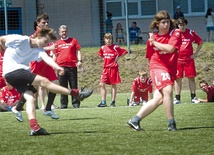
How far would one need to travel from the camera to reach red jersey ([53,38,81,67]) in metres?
19.2

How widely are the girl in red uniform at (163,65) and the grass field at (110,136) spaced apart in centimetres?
27

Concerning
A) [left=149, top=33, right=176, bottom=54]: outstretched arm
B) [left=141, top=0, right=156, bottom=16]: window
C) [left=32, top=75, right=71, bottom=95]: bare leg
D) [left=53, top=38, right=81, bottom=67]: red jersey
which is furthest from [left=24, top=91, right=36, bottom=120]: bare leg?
[left=141, top=0, right=156, bottom=16]: window

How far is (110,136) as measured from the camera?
Result: 429 inches

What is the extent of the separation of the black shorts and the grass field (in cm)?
69

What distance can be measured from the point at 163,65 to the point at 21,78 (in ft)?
6.55

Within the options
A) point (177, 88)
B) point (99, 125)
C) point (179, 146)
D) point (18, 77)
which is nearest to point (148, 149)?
point (179, 146)

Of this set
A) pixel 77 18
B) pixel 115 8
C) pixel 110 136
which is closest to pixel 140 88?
pixel 110 136

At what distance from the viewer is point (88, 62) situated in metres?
29.7

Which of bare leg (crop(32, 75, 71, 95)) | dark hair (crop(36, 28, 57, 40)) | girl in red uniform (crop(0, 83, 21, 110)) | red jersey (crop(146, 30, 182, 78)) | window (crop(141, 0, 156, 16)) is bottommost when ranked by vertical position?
girl in red uniform (crop(0, 83, 21, 110))

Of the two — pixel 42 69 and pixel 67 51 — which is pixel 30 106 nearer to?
pixel 42 69

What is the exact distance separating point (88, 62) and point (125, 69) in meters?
1.51

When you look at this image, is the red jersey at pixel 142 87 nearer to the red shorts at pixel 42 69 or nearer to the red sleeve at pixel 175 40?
the red shorts at pixel 42 69

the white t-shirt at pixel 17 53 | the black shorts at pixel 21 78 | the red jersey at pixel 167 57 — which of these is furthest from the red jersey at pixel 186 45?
the black shorts at pixel 21 78

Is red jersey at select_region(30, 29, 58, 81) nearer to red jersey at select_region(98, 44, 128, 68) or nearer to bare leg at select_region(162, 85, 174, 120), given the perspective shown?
red jersey at select_region(98, 44, 128, 68)
